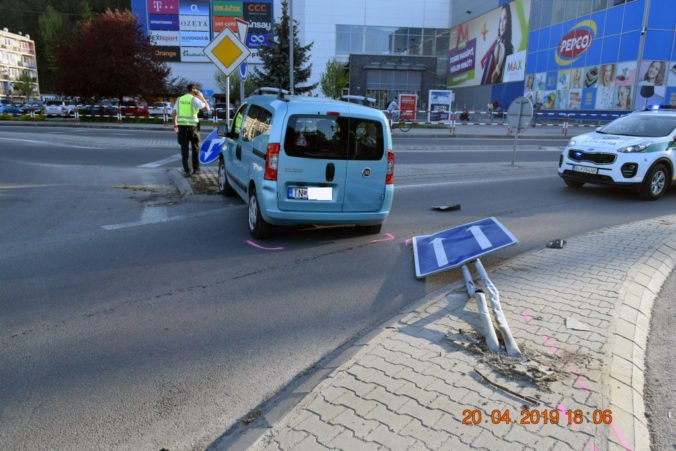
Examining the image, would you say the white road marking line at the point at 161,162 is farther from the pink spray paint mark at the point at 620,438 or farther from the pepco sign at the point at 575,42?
the pepco sign at the point at 575,42

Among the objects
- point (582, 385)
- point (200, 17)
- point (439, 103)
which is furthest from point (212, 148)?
point (200, 17)

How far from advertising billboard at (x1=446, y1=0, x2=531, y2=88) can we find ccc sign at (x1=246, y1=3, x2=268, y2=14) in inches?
893

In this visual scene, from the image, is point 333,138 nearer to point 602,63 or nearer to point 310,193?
point 310,193

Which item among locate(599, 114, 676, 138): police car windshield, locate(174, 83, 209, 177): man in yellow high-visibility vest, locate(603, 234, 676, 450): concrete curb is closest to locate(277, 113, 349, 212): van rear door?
locate(603, 234, 676, 450): concrete curb

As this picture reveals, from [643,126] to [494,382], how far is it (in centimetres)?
1031

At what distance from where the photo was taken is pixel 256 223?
714cm

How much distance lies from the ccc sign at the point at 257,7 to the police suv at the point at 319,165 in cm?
6048

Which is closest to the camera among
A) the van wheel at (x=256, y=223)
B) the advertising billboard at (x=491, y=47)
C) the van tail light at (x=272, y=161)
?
the van tail light at (x=272, y=161)

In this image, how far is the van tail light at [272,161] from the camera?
6698mm

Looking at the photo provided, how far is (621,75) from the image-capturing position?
37.0 meters

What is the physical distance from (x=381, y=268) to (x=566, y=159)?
7213 millimetres

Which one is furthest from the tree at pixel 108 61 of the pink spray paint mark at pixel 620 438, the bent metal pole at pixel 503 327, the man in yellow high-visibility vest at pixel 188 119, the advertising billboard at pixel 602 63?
the pink spray paint mark at pixel 620 438

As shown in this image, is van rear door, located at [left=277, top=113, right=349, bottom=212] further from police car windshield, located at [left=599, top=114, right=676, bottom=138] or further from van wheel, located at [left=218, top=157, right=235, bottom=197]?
police car windshield, located at [left=599, top=114, right=676, bottom=138]

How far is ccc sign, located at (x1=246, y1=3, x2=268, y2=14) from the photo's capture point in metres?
62.4
